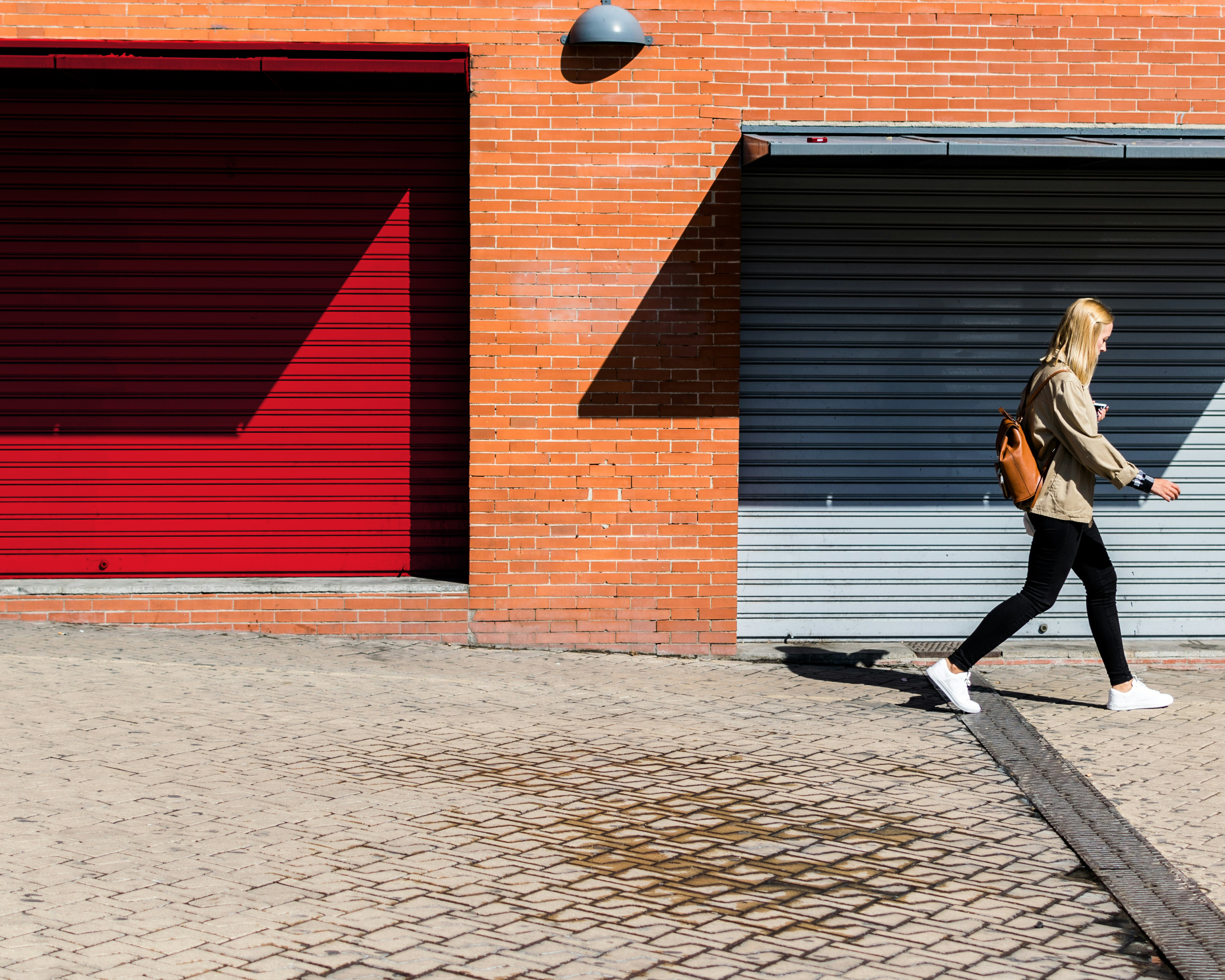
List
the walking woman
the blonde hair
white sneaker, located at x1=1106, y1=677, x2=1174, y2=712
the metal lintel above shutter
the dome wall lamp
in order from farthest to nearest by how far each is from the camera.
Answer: the dome wall lamp → the metal lintel above shutter → white sneaker, located at x1=1106, y1=677, x2=1174, y2=712 → the blonde hair → the walking woman

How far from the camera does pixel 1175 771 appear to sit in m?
6.07

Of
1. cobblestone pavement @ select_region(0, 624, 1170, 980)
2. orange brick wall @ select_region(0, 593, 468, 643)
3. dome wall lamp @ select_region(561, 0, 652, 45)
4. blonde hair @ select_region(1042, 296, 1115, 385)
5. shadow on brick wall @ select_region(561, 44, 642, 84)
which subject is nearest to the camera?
cobblestone pavement @ select_region(0, 624, 1170, 980)

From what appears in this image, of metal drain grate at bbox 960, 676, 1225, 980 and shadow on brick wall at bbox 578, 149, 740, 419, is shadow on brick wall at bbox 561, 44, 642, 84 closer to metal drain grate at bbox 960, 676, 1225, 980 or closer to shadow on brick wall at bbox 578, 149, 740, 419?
shadow on brick wall at bbox 578, 149, 740, 419

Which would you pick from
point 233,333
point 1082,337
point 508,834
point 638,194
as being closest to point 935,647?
point 1082,337

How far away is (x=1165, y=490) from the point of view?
6.82 metres

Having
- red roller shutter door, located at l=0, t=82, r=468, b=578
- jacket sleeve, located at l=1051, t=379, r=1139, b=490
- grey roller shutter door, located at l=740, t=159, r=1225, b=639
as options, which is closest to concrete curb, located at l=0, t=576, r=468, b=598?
red roller shutter door, located at l=0, t=82, r=468, b=578

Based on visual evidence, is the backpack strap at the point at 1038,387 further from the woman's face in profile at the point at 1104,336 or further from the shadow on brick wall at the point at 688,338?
the shadow on brick wall at the point at 688,338

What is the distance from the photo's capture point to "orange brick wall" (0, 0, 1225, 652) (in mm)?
8703

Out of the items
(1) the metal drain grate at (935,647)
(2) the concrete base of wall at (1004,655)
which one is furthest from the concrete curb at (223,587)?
(1) the metal drain grate at (935,647)

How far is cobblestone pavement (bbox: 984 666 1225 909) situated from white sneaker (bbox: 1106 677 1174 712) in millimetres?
47

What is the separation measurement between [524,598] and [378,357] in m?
1.88

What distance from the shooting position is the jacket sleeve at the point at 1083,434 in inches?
269

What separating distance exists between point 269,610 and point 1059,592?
4.78 meters

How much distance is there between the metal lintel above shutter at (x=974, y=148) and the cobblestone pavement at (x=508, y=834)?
3050 millimetres
